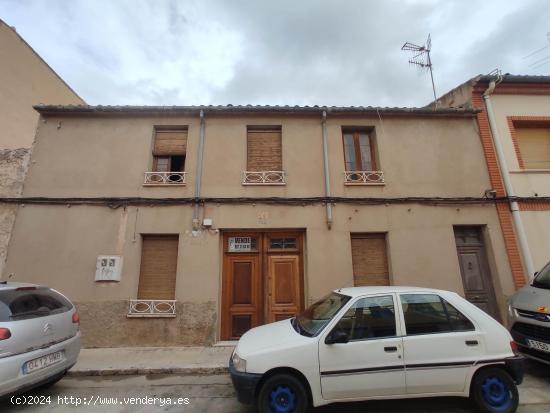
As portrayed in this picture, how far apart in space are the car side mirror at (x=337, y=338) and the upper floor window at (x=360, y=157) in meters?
4.46

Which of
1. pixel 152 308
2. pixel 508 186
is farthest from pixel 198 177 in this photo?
pixel 508 186

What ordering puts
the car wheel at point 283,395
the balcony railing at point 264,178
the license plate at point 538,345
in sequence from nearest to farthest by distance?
the car wheel at point 283,395
the license plate at point 538,345
the balcony railing at point 264,178

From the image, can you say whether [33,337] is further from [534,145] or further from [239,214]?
[534,145]

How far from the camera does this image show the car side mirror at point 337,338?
10.7 ft

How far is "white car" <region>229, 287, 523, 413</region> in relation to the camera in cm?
325

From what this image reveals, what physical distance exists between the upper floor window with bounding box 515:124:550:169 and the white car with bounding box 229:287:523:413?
6.36 metres

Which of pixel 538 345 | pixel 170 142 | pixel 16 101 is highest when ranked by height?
pixel 16 101

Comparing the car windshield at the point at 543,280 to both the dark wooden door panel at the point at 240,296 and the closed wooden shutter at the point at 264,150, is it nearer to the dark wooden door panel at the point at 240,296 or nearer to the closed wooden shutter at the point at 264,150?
the dark wooden door panel at the point at 240,296

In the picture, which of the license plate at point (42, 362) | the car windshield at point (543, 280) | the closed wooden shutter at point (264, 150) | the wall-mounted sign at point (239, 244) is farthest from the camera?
the closed wooden shutter at point (264, 150)

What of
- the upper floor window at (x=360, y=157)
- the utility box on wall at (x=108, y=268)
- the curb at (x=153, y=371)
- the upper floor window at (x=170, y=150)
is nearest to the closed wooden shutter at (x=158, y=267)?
the utility box on wall at (x=108, y=268)

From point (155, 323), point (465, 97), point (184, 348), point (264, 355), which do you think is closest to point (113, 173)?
point (155, 323)

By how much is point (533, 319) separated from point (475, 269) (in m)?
2.61

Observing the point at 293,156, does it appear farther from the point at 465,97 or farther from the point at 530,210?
the point at 530,210

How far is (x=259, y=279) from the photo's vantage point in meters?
6.77
